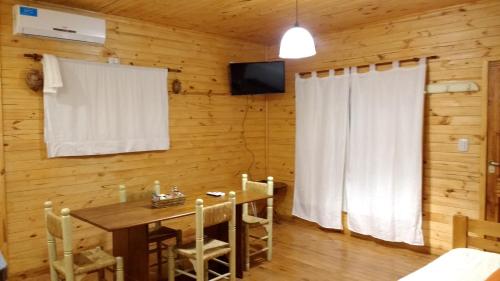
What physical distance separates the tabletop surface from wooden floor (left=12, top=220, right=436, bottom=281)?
0.78 metres

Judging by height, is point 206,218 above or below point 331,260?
above

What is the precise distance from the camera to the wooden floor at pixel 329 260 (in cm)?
356

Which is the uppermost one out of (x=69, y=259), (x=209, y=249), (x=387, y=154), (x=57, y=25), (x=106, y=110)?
(x=57, y=25)

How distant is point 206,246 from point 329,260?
147 centimetres

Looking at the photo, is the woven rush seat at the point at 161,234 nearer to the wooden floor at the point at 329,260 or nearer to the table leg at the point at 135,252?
the table leg at the point at 135,252

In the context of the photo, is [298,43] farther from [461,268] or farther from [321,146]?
[321,146]

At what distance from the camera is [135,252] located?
2.94 metres

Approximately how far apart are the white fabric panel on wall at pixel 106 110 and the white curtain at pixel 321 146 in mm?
1743

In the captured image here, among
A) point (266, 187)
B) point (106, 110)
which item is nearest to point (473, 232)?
point (266, 187)

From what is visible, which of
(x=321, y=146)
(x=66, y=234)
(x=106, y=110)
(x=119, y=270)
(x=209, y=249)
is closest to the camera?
(x=66, y=234)

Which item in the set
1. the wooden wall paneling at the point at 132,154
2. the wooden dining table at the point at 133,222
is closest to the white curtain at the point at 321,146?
the wooden wall paneling at the point at 132,154

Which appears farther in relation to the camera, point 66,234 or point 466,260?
point 66,234

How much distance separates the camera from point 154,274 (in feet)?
11.8

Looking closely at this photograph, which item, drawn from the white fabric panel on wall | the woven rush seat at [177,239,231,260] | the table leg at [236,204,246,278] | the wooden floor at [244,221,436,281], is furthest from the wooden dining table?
the wooden floor at [244,221,436,281]
